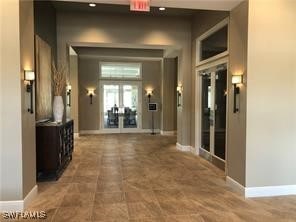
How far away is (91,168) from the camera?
594 cm

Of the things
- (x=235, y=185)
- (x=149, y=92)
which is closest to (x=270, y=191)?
(x=235, y=185)

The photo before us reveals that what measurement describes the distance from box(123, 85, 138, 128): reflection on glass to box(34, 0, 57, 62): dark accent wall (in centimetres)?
553

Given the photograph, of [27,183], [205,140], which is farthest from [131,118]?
[27,183]

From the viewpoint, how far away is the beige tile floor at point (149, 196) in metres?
3.53

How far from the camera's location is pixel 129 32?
7.34 meters

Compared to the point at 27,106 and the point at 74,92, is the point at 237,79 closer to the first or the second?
the point at 27,106

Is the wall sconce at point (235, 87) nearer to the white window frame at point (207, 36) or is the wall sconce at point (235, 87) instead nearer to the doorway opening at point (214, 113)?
the white window frame at point (207, 36)

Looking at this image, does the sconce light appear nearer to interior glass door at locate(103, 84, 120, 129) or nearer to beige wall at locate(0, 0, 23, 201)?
interior glass door at locate(103, 84, 120, 129)

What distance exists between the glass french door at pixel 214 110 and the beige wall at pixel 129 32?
0.80 meters

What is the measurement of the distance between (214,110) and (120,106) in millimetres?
6588

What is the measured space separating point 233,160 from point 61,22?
18.6 feet

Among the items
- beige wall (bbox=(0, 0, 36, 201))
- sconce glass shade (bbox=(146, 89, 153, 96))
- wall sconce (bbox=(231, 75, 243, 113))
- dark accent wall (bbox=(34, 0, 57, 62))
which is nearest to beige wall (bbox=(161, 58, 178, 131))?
sconce glass shade (bbox=(146, 89, 153, 96))

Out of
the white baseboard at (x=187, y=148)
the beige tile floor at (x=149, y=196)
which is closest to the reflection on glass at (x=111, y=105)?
the white baseboard at (x=187, y=148)

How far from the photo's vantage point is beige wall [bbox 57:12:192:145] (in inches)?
283
